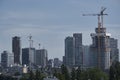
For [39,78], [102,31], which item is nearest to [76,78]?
[39,78]

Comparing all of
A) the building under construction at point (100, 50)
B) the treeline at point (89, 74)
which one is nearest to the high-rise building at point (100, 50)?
the building under construction at point (100, 50)

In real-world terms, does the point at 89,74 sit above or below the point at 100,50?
below

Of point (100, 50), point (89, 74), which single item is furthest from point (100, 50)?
point (89, 74)

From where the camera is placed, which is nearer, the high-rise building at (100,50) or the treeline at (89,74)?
the treeline at (89,74)

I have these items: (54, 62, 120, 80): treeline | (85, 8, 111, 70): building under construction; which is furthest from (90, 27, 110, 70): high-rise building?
(54, 62, 120, 80): treeline

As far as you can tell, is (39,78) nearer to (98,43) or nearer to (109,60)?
(98,43)

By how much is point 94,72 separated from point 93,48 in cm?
9118

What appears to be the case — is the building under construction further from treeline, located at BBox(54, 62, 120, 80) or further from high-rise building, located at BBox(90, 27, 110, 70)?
treeline, located at BBox(54, 62, 120, 80)

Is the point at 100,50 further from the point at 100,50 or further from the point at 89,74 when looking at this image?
the point at 89,74

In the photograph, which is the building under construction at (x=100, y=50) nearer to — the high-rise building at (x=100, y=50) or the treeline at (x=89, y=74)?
the high-rise building at (x=100, y=50)

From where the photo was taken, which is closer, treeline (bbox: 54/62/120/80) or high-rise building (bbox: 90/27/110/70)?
treeline (bbox: 54/62/120/80)

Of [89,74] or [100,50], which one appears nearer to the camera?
[89,74]

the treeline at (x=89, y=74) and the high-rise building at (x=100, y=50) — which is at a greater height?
the high-rise building at (x=100, y=50)

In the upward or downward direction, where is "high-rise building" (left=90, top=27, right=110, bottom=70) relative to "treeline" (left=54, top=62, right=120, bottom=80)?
upward
